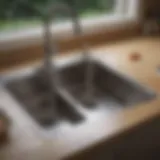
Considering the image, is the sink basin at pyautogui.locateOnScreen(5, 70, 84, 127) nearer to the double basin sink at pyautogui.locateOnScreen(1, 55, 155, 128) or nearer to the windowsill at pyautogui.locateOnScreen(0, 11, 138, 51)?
the double basin sink at pyautogui.locateOnScreen(1, 55, 155, 128)

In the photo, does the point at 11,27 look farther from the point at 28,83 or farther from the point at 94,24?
the point at 94,24

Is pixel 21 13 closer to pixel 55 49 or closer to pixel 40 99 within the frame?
pixel 55 49

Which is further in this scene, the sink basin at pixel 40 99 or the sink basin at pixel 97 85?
the sink basin at pixel 97 85

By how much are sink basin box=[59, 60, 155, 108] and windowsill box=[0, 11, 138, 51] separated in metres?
0.20

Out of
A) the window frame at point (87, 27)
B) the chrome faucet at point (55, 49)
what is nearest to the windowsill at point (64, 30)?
the window frame at point (87, 27)

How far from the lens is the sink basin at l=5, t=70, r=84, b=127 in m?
1.43

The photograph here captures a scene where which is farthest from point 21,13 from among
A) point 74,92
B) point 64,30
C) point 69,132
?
point 69,132

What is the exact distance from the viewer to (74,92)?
1.65m

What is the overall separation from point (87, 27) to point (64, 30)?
0.48 ft

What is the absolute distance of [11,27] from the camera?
5.35 feet

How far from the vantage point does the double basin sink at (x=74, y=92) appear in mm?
1408

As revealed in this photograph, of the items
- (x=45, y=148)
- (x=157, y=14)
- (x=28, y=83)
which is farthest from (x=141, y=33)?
(x=45, y=148)

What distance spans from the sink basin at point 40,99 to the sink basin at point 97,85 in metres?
0.14

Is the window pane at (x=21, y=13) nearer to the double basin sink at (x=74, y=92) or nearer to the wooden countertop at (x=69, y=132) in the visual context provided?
the double basin sink at (x=74, y=92)
